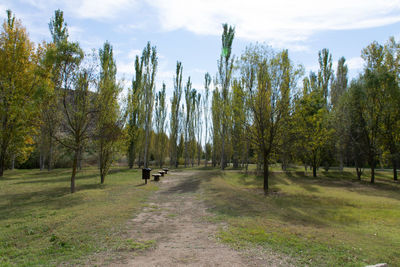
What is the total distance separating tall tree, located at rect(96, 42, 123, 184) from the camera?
451 inches

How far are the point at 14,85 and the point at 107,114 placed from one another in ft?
32.4

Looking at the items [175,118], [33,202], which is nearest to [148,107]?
[175,118]

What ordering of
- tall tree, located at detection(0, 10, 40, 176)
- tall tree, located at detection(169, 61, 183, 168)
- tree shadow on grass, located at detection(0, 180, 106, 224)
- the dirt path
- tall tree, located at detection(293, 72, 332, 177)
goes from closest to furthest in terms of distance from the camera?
the dirt path → tree shadow on grass, located at detection(0, 180, 106, 224) → tall tree, located at detection(0, 10, 40, 176) → tall tree, located at detection(293, 72, 332, 177) → tall tree, located at detection(169, 61, 183, 168)

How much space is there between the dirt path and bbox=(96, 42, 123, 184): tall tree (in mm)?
5164

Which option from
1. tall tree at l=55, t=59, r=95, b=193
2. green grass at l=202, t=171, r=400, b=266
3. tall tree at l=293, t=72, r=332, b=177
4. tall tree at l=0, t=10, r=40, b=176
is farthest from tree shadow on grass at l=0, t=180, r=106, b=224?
tall tree at l=293, t=72, r=332, b=177

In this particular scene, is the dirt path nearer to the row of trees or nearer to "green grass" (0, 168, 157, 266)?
"green grass" (0, 168, 157, 266)

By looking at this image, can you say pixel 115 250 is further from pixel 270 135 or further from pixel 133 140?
pixel 133 140

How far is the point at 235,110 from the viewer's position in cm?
1345

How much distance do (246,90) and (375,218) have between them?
314 inches

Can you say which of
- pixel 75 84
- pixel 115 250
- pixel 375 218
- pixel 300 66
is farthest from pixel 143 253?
pixel 300 66

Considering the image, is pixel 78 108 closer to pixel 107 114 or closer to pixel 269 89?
pixel 107 114

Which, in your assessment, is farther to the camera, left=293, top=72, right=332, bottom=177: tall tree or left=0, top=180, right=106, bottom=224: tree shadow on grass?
left=293, top=72, right=332, bottom=177: tall tree

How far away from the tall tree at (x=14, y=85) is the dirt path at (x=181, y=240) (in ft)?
47.3

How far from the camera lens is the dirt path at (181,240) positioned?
403cm
